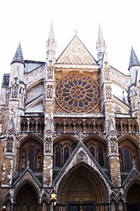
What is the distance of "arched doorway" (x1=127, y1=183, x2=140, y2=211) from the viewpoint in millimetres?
21109

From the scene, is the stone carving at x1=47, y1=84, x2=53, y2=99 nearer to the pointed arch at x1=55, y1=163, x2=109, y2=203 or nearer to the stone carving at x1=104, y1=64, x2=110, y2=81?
the stone carving at x1=104, y1=64, x2=110, y2=81

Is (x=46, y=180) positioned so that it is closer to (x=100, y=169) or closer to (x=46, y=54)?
(x=100, y=169)

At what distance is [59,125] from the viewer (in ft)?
75.0

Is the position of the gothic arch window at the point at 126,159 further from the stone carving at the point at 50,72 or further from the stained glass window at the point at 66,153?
the stone carving at the point at 50,72

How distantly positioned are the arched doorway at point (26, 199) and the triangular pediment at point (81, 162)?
269cm

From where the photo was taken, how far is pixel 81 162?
67.4 ft

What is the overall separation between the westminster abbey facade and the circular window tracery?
10 centimetres

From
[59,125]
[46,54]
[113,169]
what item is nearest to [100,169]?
[113,169]

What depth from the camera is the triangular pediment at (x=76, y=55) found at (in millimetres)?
27188

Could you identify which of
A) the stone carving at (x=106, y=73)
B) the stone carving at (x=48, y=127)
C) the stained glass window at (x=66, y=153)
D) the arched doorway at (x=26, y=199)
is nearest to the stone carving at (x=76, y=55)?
the stone carving at (x=106, y=73)

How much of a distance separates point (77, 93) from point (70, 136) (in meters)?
5.17

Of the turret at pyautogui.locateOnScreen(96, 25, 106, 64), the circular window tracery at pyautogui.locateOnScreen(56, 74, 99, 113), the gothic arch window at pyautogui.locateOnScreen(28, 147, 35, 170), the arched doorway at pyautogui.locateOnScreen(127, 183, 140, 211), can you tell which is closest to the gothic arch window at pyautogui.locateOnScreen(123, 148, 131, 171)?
the arched doorway at pyautogui.locateOnScreen(127, 183, 140, 211)

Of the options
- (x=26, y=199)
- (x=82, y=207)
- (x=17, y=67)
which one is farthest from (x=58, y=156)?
(x=17, y=67)

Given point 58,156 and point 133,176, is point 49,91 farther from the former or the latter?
point 133,176
